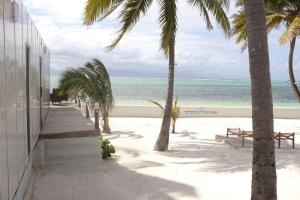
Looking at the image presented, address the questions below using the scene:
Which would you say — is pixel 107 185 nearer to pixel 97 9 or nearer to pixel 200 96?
pixel 97 9

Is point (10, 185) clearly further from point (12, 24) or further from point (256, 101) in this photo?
point (256, 101)

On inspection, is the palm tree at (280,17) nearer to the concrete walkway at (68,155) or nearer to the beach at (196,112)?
the concrete walkway at (68,155)

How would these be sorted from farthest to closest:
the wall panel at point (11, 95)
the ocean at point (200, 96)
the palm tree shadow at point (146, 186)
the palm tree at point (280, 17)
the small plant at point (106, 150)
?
1. the ocean at point (200, 96)
2. the palm tree at point (280, 17)
3. the small plant at point (106, 150)
4. the palm tree shadow at point (146, 186)
5. the wall panel at point (11, 95)

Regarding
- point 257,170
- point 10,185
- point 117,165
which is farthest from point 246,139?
point 10,185

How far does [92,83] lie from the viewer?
17.5m

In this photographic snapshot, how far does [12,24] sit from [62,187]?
13.9 feet

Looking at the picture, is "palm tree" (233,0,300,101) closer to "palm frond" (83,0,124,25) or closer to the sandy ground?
the sandy ground

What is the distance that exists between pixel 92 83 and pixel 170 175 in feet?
28.1

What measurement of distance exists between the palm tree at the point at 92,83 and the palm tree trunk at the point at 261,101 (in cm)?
1256

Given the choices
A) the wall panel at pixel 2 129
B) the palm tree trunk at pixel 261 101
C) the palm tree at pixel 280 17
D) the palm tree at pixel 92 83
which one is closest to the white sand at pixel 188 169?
the palm tree at pixel 92 83

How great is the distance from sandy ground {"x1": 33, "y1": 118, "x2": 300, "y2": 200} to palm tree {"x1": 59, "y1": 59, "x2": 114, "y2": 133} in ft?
8.39

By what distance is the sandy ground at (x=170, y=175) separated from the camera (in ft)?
Result: 26.2

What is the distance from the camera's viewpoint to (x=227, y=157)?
486 inches

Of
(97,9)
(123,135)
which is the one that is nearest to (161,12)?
(97,9)
